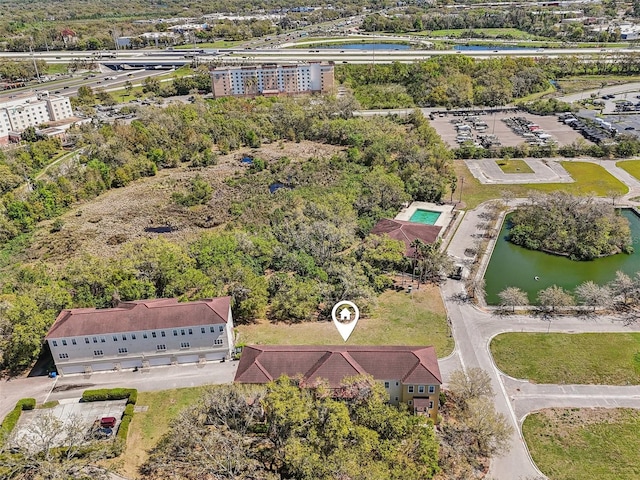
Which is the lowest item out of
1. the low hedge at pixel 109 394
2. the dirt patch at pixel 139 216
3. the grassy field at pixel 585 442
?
the dirt patch at pixel 139 216

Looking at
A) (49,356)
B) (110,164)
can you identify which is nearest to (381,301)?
(49,356)

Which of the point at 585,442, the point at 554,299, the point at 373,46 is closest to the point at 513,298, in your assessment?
the point at 554,299

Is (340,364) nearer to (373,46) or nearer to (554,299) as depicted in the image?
(554,299)

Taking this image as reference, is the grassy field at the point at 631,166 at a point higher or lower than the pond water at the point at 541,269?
higher

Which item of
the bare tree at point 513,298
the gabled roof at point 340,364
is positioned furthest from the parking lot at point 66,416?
the bare tree at point 513,298

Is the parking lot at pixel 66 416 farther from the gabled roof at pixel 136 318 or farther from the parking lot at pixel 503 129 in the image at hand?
the parking lot at pixel 503 129
